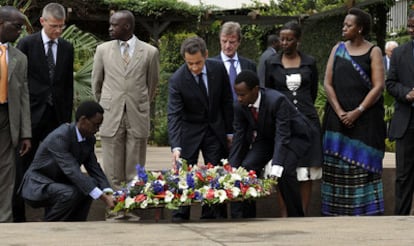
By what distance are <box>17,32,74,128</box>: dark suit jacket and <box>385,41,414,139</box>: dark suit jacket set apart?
9.60 feet

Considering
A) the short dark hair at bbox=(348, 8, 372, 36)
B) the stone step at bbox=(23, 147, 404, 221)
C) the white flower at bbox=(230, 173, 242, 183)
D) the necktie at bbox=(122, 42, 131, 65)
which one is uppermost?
the short dark hair at bbox=(348, 8, 372, 36)

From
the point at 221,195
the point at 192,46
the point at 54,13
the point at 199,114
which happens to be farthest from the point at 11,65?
the point at 221,195

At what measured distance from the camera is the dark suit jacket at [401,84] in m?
9.59

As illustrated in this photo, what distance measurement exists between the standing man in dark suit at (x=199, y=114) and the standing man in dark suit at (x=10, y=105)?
1257 mm

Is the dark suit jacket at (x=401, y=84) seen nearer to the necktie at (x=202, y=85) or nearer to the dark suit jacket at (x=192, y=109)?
the dark suit jacket at (x=192, y=109)

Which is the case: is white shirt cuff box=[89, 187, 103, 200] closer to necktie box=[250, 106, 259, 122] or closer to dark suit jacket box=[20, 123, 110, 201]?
dark suit jacket box=[20, 123, 110, 201]

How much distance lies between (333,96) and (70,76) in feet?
7.75

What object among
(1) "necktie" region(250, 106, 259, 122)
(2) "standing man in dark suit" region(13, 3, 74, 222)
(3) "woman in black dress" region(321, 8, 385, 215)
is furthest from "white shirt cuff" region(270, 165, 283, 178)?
(2) "standing man in dark suit" region(13, 3, 74, 222)

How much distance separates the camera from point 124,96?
9.54 m

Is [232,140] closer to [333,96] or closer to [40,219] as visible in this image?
[333,96]

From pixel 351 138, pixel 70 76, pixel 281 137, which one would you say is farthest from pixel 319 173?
pixel 70 76

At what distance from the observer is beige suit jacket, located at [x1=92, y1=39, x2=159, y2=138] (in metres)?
9.54

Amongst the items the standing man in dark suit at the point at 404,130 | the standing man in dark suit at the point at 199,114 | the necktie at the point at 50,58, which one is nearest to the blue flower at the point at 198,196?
the standing man in dark suit at the point at 199,114

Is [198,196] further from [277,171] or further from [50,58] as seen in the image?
[50,58]
